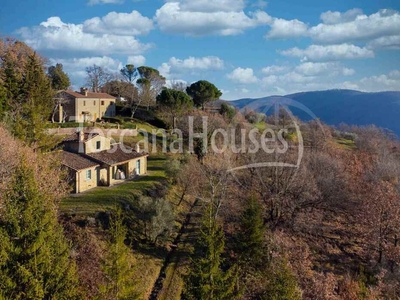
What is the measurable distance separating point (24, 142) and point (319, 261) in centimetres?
2632

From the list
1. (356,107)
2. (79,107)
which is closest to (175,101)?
(79,107)

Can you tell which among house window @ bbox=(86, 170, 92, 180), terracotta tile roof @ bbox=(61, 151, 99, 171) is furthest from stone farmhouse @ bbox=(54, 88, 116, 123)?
house window @ bbox=(86, 170, 92, 180)

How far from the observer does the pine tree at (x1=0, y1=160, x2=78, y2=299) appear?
16.4m

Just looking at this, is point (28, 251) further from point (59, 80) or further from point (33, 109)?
point (59, 80)

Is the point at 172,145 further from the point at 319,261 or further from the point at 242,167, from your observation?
the point at 319,261

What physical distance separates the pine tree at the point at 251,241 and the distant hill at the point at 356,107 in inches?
3552

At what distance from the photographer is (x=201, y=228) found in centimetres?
2269

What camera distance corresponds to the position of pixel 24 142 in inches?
1132

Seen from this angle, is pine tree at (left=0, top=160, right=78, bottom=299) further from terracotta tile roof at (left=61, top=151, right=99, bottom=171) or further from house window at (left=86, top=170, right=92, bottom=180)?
house window at (left=86, top=170, right=92, bottom=180)

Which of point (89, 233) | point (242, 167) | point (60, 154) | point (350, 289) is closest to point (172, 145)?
point (242, 167)

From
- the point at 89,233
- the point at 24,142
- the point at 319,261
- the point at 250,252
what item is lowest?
the point at 319,261

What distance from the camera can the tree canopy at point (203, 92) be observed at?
7425 centimetres

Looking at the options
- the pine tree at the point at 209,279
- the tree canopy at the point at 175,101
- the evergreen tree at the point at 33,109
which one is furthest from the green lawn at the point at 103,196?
the tree canopy at the point at 175,101

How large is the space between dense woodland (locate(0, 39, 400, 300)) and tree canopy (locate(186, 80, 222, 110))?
84.6ft
